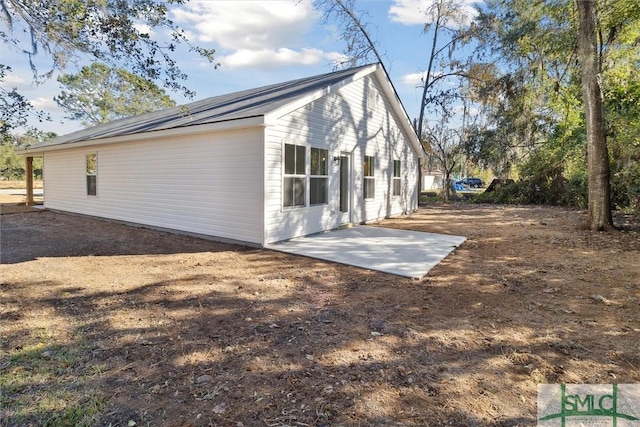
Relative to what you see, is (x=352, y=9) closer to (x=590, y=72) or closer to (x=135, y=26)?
(x=590, y=72)

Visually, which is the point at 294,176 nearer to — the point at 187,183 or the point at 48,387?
the point at 187,183

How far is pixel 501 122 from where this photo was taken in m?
22.8

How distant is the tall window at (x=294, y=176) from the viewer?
786cm

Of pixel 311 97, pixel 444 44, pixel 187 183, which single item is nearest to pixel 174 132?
pixel 187 183

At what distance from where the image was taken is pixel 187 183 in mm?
8711

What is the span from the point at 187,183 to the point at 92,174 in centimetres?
527

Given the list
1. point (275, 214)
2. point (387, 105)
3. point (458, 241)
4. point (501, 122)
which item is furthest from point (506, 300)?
point (501, 122)

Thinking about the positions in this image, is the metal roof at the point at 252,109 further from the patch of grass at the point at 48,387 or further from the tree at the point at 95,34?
the patch of grass at the point at 48,387

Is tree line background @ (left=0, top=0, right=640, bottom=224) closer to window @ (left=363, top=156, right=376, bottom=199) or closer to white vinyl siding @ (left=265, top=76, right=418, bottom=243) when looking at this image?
white vinyl siding @ (left=265, top=76, right=418, bottom=243)

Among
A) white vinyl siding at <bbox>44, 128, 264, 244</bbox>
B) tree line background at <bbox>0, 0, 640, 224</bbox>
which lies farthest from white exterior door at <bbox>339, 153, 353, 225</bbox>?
tree line background at <bbox>0, 0, 640, 224</bbox>

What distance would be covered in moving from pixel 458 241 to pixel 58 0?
8.25 meters

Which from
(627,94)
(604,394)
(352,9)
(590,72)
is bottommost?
(604,394)
